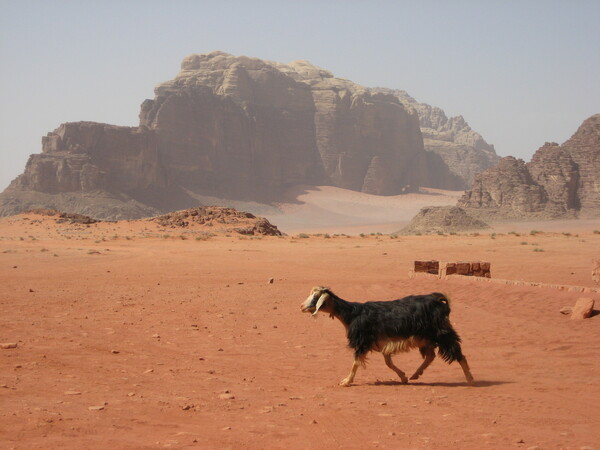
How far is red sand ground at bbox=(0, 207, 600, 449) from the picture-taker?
6.52 m

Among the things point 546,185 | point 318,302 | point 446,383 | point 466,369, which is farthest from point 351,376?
point 546,185

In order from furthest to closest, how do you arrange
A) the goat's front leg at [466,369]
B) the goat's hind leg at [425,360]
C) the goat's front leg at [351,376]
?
1. the goat's hind leg at [425,360]
2. the goat's front leg at [466,369]
3. the goat's front leg at [351,376]

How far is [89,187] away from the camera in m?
97.7

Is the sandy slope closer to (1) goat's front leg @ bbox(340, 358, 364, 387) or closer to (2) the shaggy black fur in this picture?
(2) the shaggy black fur

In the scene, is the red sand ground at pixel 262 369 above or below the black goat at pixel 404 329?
below

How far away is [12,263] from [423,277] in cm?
1589

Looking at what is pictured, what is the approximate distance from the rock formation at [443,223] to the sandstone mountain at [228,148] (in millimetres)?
43690

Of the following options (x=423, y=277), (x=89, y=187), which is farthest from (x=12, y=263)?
(x=89, y=187)

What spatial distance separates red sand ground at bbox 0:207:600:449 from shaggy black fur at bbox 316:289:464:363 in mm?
525

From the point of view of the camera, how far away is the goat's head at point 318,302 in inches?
363

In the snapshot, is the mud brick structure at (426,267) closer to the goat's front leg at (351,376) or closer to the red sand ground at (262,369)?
the red sand ground at (262,369)

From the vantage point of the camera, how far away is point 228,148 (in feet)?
437

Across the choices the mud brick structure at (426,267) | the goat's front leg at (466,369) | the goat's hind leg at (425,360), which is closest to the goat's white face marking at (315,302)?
the goat's hind leg at (425,360)

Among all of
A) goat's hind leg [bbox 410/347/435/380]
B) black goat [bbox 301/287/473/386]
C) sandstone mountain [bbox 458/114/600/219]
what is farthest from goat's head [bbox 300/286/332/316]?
sandstone mountain [bbox 458/114/600/219]
